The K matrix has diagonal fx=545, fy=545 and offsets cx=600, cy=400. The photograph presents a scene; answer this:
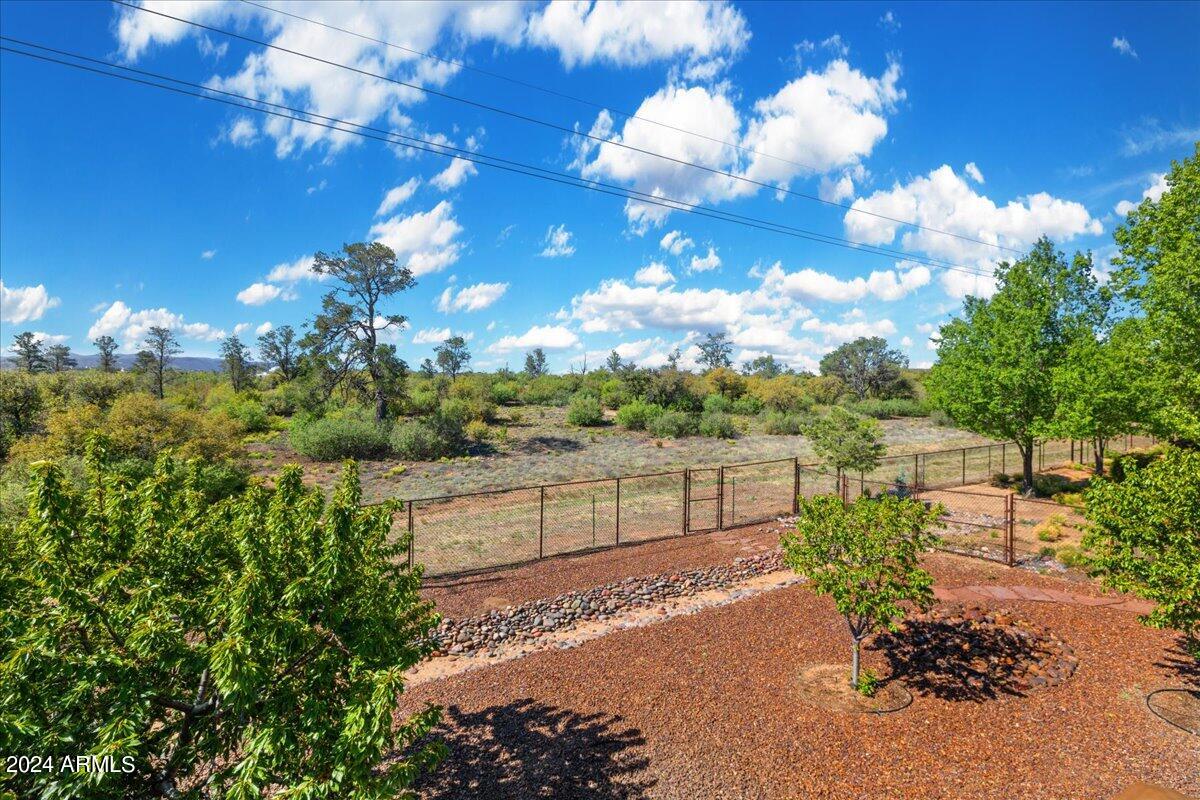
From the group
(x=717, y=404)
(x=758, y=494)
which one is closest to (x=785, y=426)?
(x=717, y=404)

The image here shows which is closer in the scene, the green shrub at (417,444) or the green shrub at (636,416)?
the green shrub at (417,444)

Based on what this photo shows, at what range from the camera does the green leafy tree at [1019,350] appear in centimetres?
1984

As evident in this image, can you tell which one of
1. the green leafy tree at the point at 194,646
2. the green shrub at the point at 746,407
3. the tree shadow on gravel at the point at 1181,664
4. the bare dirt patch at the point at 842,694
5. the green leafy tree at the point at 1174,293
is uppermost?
the green leafy tree at the point at 1174,293

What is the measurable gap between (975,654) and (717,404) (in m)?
43.6

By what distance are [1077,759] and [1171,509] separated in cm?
304

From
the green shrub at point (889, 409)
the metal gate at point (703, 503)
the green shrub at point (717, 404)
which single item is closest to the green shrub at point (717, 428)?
the green shrub at point (717, 404)

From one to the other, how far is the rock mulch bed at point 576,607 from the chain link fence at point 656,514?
7.43 feet

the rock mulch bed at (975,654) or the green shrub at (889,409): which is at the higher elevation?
the green shrub at (889,409)

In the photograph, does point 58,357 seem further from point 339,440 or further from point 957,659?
point 957,659

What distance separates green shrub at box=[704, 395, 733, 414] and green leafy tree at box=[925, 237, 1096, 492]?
2782 centimetres

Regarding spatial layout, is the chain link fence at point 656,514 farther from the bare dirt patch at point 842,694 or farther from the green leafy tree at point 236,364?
the green leafy tree at point 236,364

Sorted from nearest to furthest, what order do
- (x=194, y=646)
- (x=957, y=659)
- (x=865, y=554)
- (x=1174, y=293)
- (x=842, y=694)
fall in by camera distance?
(x=194, y=646)
(x=865, y=554)
(x=842, y=694)
(x=957, y=659)
(x=1174, y=293)

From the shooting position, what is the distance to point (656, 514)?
1905 centimetres

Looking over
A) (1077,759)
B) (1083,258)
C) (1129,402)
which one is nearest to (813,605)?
(1077,759)
